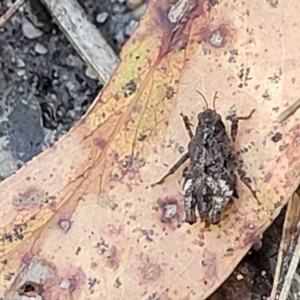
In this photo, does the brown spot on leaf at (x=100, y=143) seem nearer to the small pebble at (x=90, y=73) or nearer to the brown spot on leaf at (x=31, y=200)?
the brown spot on leaf at (x=31, y=200)

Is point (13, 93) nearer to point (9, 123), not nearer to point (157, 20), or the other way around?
point (9, 123)

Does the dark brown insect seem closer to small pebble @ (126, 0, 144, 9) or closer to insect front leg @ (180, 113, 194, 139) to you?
insect front leg @ (180, 113, 194, 139)

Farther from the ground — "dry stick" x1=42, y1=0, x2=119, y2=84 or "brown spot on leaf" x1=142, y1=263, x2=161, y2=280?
"dry stick" x1=42, y1=0, x2=119, y2=84

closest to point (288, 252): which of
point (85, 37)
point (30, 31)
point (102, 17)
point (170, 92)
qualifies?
point (170, 92)

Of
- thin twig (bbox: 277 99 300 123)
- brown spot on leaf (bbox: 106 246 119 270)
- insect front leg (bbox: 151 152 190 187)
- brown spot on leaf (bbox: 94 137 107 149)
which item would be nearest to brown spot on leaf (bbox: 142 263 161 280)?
brown spot on leaf (bbox: 106 246 119 270)

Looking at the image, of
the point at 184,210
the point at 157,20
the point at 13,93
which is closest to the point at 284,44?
the point at 157,20

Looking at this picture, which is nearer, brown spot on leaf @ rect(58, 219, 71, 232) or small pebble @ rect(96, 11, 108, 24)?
brown spot on leaf @ rect(58, 219, 71, 232)
